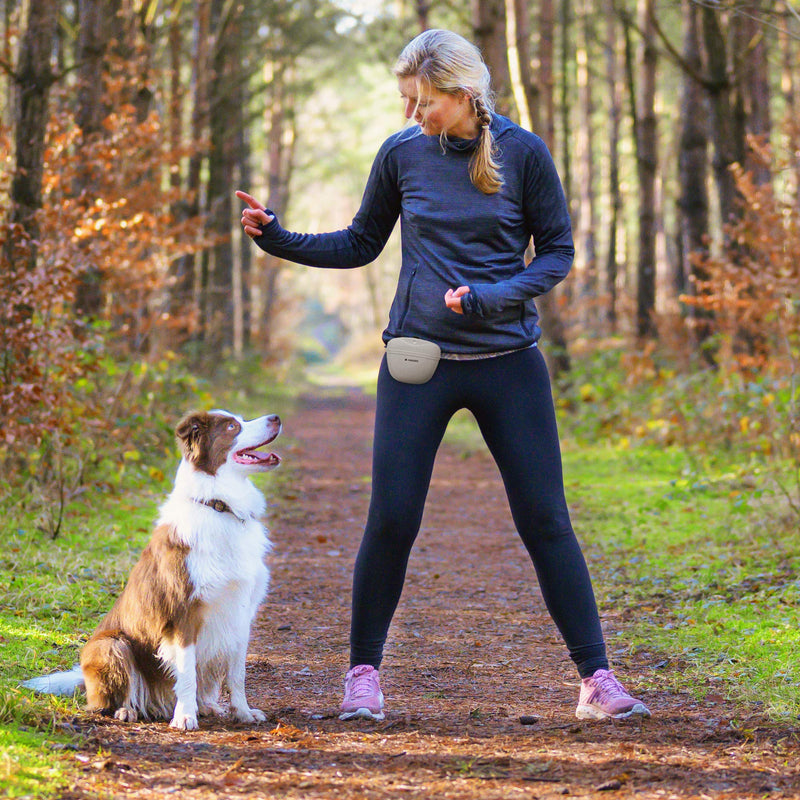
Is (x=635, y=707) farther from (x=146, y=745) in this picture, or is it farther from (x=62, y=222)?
(x=62, y=222)

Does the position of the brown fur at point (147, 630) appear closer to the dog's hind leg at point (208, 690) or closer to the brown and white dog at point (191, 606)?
the brown and white dog at point (191, 606)

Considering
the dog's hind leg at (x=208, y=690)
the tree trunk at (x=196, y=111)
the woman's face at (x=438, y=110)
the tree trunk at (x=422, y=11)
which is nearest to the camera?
the woman's face at (x=438, y=110)

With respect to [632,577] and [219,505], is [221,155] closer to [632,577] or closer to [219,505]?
[632,577]

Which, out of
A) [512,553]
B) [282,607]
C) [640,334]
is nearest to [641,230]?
[640,334]

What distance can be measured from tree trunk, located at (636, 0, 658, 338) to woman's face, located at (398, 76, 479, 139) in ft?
42.3

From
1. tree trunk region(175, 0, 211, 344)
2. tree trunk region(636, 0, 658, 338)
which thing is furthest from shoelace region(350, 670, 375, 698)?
tree trunk region(636, 0, 658, 338)

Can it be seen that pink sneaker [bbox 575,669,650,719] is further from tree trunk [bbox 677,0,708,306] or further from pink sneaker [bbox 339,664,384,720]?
tree trunk [bbox 677,0,708,306]

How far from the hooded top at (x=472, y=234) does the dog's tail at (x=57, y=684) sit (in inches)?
73.9

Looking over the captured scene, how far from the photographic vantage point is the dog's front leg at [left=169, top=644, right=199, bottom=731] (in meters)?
3.92

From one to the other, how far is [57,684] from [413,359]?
1946mm

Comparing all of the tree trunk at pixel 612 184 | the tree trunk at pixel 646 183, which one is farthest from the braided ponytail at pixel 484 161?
the tree trunk at pixel 612 184

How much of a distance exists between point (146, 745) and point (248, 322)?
24790 mm

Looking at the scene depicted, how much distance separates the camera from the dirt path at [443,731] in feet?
10.4

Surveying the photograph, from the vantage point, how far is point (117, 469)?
9.36 m
